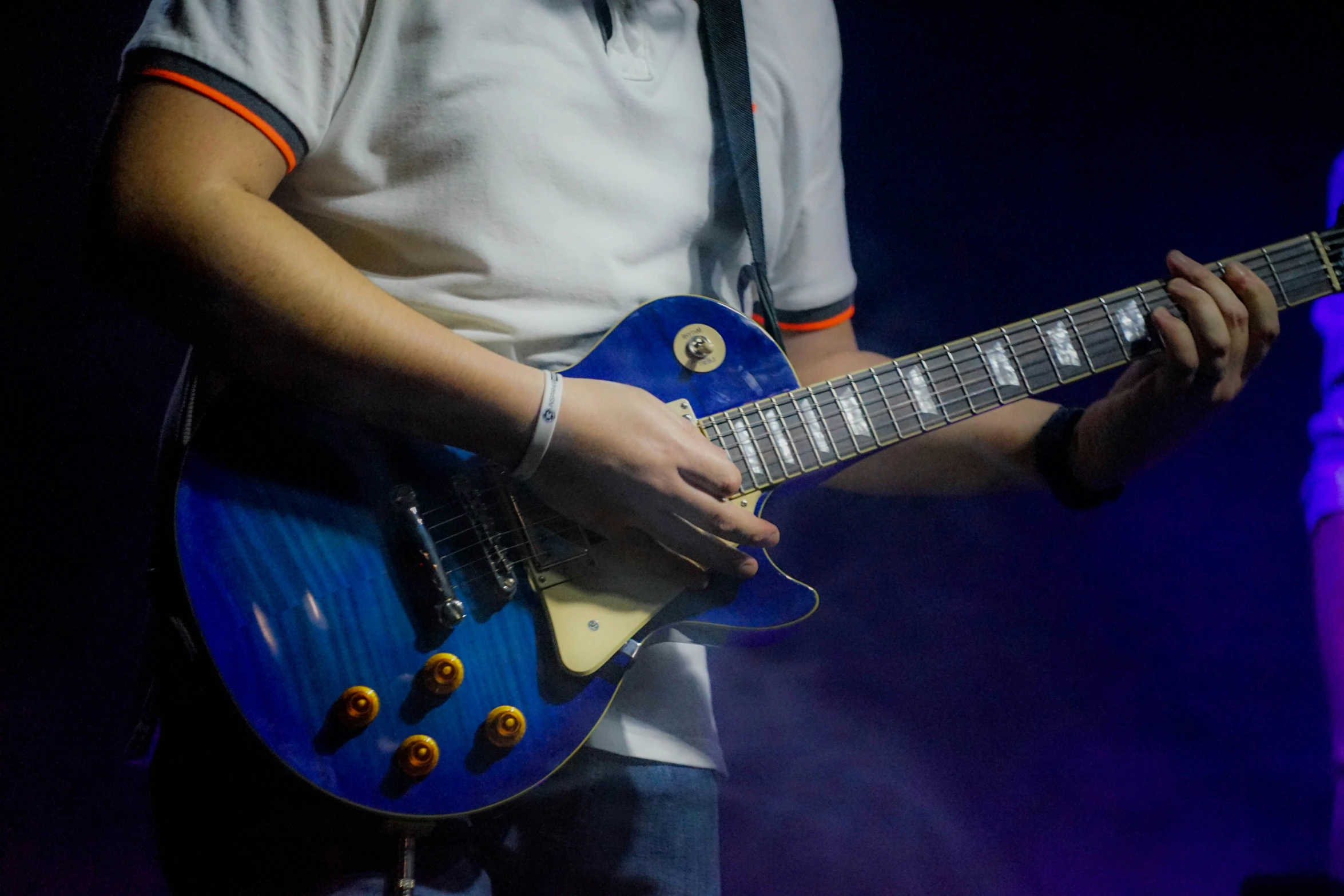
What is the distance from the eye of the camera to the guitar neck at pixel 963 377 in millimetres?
872

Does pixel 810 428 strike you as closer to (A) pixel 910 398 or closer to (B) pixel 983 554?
→ (A) pixel 910 398

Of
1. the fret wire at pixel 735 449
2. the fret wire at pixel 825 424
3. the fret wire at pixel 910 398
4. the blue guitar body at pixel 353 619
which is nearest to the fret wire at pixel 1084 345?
the fret wire at pixel 910 398

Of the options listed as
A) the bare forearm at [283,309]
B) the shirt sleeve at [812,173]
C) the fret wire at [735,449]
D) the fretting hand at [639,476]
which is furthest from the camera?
the shirt sleeve at [812,173]

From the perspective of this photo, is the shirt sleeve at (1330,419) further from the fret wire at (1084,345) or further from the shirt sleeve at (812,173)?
the shirt sleeve at (812,173)

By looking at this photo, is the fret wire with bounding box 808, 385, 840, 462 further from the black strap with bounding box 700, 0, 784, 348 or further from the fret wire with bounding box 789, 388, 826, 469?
the black strap with bounding box 700, 0, 784, 348

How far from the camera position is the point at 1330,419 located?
1.09m

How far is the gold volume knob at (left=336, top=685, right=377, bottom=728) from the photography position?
68cm

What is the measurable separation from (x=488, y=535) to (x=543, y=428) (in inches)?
5.0

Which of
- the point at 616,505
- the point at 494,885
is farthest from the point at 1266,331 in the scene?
the point at 494,885

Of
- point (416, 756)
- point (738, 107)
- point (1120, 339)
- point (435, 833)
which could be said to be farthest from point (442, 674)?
point (1120, 339)

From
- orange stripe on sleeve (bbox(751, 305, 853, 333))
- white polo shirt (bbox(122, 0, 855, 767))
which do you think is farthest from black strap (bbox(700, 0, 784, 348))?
orange stripe on sleeve (bbox(751, 305, 853, 333))

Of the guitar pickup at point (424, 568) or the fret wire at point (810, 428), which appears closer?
the guitar pickup at point (424, 568)

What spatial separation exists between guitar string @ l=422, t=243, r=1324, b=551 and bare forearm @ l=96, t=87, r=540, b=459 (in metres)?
0.16

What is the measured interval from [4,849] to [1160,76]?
82.8 inches
